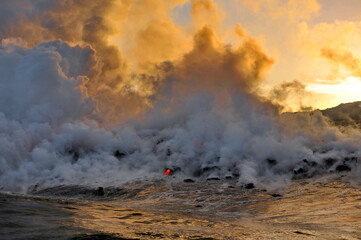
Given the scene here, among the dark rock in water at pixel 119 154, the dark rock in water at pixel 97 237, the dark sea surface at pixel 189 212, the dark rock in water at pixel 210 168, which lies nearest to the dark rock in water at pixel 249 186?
the dark sea surface at pixel 189 212

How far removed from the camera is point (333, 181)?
2631 cm

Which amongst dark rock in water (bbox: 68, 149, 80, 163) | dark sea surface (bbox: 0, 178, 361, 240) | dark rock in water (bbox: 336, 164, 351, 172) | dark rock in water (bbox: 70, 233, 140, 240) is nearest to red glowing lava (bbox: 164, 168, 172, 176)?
dark sea surface (bbox: 0, 178, 361, 240)

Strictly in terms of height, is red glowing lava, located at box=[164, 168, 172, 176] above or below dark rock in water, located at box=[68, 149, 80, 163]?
below

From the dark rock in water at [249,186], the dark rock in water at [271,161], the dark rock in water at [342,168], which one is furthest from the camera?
the dark rock in water at [271,161]

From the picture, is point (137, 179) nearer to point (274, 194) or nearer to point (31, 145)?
point (274, 194)

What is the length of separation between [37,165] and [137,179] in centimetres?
1276

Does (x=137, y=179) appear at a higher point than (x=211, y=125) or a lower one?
lower

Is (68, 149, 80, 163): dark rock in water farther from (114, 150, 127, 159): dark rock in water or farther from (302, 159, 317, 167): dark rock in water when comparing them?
(302, 159, 317, 167): dark rock in water

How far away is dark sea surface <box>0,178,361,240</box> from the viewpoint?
423 inches

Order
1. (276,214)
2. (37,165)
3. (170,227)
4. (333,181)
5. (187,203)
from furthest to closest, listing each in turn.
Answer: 1. (37,165)
2. (333,181)
3. (187,203)
4. (276,214)
5. (170,227)

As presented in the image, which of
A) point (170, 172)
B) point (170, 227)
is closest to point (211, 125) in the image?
point (170, 172)

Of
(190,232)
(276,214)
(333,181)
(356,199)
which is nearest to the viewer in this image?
(190,232)

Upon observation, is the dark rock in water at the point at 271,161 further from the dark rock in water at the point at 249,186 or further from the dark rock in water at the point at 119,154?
the dark rock in water at the point at 119,154

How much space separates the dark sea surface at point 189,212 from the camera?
35.2 ft
